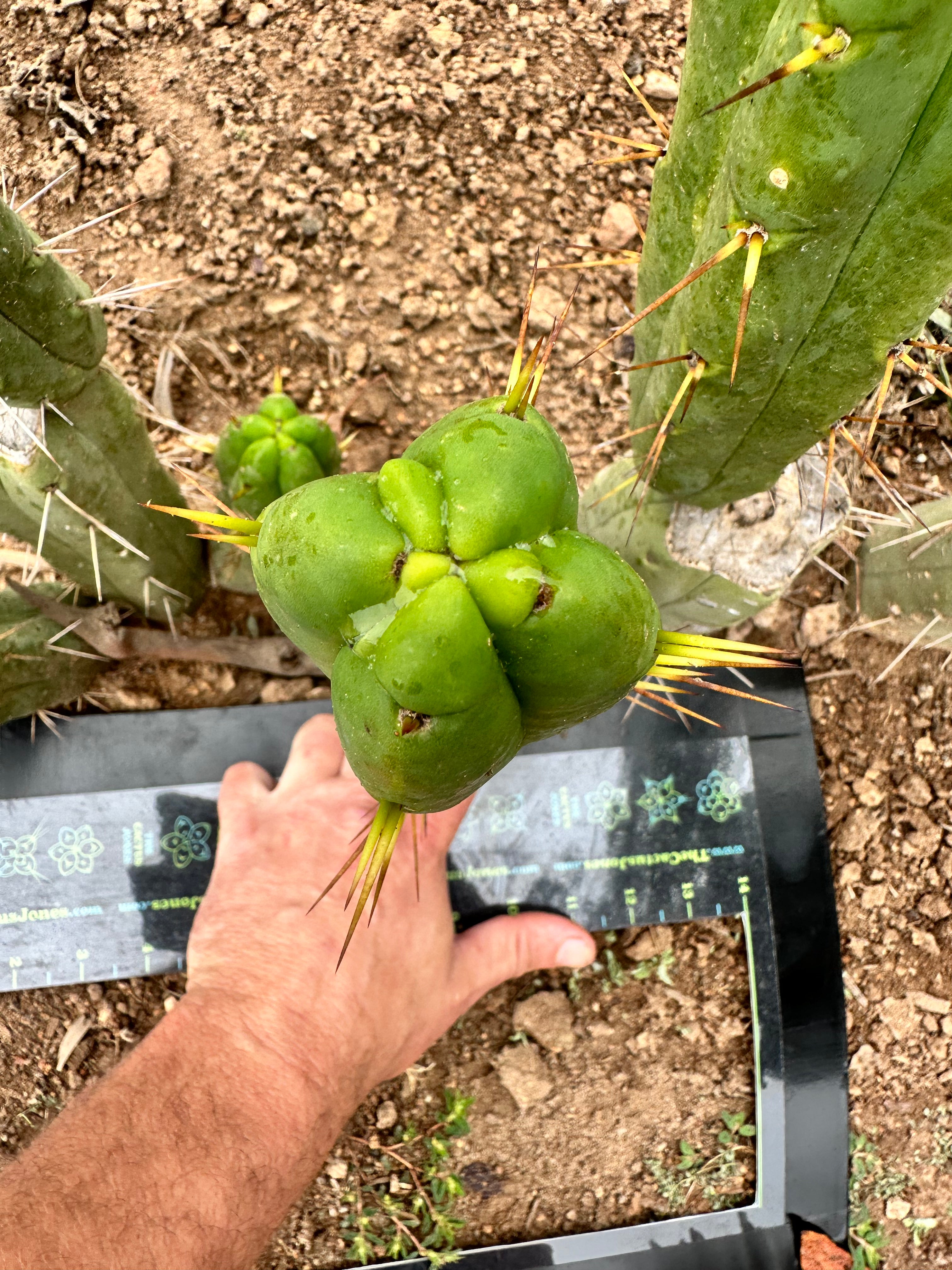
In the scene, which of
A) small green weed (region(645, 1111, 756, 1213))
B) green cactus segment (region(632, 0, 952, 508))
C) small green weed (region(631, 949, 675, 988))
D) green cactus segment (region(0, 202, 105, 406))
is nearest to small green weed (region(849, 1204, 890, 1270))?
small green weed (region(645, 1111, 756, 1213))

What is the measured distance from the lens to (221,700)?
1.80m

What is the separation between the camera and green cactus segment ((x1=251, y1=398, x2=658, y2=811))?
0.66 meters

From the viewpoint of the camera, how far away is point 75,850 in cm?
165

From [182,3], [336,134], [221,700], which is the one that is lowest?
[221,700]

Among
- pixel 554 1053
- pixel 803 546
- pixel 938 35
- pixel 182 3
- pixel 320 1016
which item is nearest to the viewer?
pixel 938 35

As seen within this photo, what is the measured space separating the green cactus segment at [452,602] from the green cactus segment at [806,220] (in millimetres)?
257

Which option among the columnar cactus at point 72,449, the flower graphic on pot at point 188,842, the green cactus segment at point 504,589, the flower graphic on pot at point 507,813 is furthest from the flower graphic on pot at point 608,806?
the green cactus segment at point 504,589

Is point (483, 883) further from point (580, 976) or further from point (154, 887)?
point (154, 887)

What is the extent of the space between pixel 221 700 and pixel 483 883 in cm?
65

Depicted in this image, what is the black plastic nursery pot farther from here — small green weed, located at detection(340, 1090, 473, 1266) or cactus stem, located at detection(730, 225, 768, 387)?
cactus stem, located at detection(730, 225, 768, 387)

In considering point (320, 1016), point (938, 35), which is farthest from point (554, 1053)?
point (938, 35)

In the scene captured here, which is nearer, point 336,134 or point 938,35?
point 938,35

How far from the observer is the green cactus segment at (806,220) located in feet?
1.93

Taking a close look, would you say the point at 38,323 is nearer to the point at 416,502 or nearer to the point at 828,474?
the point at 416,502
